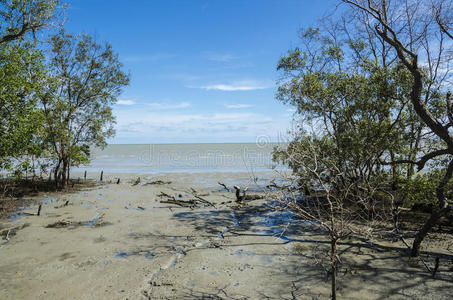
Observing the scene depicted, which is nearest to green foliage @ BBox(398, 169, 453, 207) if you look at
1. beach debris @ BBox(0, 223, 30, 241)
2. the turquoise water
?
the turquoise water

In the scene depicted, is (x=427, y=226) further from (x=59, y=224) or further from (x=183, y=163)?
(x=183, y=163)

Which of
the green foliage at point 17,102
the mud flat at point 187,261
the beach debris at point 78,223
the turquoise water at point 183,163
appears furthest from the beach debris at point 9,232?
the turquoise water at point 183,163

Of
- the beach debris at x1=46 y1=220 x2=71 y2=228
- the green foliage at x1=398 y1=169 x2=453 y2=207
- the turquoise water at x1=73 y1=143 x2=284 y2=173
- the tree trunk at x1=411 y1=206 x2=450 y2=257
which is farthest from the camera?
the turquoise water at x1=73 y1=143 x2=284 y2=173

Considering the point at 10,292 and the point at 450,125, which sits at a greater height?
the point at 450,125

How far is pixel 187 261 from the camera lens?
29.2 feet

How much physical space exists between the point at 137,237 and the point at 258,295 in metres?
6.39

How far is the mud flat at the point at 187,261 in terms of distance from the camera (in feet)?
23.2

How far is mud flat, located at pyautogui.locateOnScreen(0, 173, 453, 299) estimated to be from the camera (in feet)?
23.2

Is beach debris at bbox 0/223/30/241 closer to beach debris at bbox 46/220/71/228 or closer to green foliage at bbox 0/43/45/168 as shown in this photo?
beach debris at bbox 46/220/71/228

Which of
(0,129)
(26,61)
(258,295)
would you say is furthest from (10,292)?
(26,61)

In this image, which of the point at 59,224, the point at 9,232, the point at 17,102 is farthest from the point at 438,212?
the point at 17,102

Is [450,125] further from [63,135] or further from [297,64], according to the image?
[63,135]

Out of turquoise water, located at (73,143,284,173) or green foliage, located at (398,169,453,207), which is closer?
green foliage, located at (398,169,453,207)

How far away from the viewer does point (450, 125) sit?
8.41 meters
